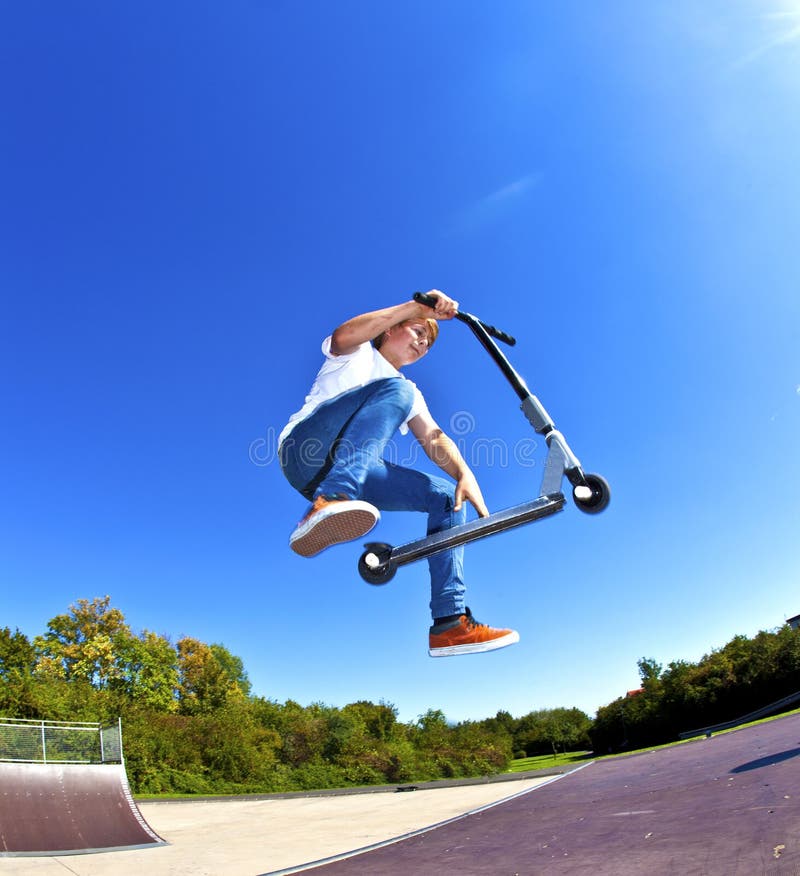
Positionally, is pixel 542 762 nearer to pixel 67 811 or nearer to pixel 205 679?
pixel 205 679

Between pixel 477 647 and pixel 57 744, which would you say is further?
pixel 57 744

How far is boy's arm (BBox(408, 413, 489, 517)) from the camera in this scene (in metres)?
3.96

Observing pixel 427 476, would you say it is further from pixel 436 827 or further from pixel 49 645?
pixel 49 645

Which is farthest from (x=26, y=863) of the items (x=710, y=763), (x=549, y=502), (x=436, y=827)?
(x=710, y=763)

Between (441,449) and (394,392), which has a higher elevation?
(394,392)

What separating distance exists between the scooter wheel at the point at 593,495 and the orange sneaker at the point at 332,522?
1.20 metres

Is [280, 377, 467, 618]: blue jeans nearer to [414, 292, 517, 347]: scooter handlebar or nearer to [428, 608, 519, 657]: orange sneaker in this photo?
A: [428, 608, 519, 657]: orange sneaker

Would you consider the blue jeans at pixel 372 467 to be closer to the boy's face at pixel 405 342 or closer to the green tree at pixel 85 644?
the boy's face at pixel 405 342

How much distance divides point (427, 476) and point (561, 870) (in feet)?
21.0

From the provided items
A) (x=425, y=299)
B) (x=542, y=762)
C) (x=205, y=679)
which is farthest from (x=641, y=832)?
(x=542, y=762)

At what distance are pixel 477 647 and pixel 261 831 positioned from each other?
15644mm

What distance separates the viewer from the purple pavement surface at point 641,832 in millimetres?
6248

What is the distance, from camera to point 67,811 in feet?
45.2

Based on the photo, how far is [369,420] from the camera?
11.1 feet
